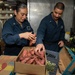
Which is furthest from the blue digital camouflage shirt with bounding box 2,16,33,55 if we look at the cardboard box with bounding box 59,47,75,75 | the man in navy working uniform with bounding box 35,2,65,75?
the cardboard box with bounding box 59,47,75,75

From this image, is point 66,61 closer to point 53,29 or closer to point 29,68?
point 29,68

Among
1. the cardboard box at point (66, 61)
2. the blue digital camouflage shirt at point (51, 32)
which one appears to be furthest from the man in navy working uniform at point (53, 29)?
the cardboard box at point (66, 61)

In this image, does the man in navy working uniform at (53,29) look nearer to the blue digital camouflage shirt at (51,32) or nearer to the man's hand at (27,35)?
the blue digital camouflage shirt at (51,32)

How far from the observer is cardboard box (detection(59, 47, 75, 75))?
1.30 m

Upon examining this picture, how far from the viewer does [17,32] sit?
6.77ft

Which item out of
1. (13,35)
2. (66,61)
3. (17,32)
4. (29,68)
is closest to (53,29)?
(17,32)

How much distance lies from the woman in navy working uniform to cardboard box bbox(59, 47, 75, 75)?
465mm

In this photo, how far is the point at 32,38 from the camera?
6.29ft

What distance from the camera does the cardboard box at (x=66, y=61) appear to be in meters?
1.30

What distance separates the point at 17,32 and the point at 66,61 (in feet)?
2.78

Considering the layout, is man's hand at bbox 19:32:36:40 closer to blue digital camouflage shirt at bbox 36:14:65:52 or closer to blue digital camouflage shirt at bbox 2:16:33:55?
blue digital camouflage shirt at bbox 2:16:33:55

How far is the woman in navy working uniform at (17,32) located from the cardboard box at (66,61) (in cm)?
47

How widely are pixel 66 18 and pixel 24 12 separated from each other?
6.73ft

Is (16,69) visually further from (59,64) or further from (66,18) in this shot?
(66,18)
